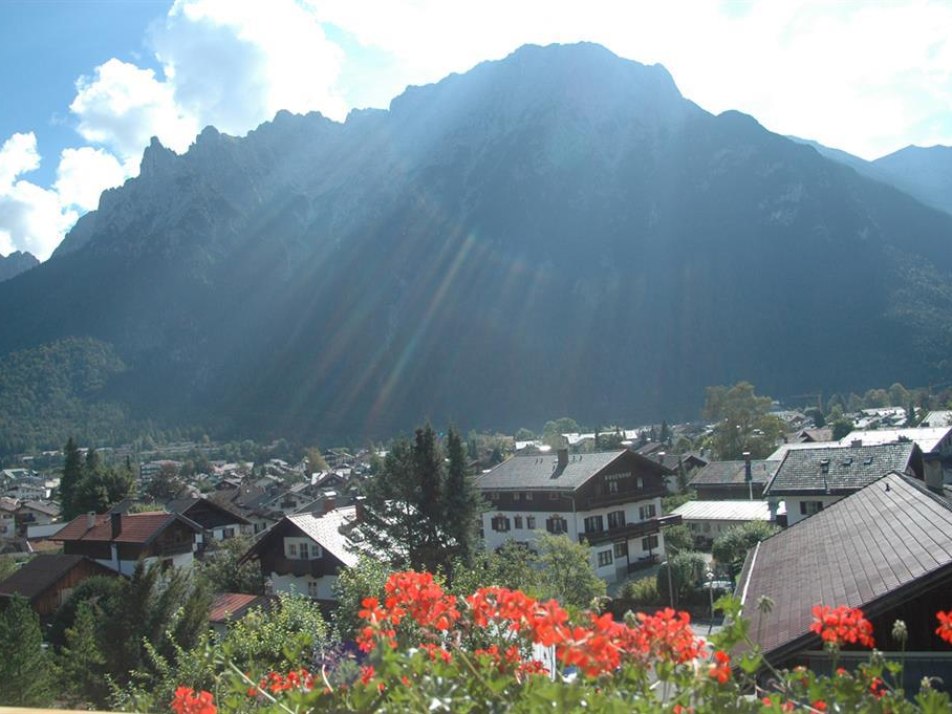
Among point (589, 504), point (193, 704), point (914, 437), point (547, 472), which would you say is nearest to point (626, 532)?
point (589, 504)

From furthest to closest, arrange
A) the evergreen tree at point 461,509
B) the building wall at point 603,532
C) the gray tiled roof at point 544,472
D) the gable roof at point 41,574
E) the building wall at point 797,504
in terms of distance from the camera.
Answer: the gray tiled roof at point 544,472 < the building wall at point 603,532 < the gable roof at point 41,574 < the building wall at point 797,504 < the evergreen tree at point 461,509

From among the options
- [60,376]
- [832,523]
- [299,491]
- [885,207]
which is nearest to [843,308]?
[885,207]

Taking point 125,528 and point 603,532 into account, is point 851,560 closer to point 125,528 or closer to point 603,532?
point 603,532

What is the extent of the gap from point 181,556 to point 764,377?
5080 inches

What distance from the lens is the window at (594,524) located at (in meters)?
31.3

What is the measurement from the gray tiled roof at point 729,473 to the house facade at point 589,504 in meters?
13.4

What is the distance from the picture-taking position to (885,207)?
507ft

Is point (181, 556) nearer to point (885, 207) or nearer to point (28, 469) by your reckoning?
point (28, 469)

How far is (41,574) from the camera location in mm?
30062

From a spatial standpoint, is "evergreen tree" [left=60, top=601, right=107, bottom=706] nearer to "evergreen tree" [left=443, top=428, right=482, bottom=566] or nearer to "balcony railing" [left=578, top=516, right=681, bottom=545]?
"evergreen tree" [left=443, top=428, right=482, bottom=566]

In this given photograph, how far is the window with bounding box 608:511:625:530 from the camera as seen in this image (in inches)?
1272

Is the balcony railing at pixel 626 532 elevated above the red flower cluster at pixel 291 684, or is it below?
below

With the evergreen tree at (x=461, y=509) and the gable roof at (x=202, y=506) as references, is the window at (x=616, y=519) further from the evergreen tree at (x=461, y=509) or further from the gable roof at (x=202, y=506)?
the gable roof at (x=202, y=506)

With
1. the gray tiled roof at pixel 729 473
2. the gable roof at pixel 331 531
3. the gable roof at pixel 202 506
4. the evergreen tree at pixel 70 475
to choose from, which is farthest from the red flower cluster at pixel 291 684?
the evergreen tree at pixel 70 475
